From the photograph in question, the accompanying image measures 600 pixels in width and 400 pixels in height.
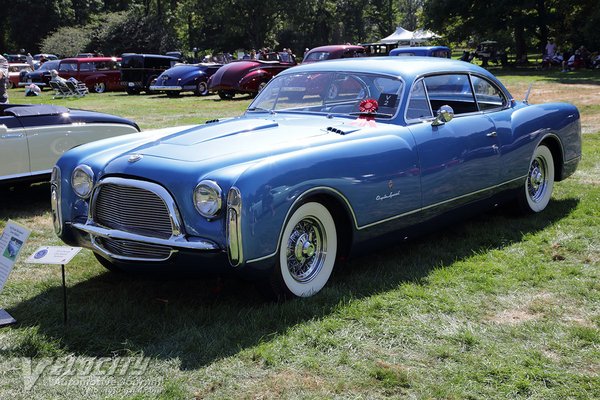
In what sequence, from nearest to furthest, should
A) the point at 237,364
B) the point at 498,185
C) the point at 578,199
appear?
the point at 237,364 < the point at 498,185 < the point at 578,199

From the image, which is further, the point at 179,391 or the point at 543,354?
the point at 543,354

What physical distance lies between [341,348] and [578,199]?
13.9ft

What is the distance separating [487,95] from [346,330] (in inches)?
124

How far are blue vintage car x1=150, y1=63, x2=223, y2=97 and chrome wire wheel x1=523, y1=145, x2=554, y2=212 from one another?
18.3 m

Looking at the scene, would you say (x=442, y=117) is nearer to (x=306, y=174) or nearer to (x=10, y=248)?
A: (x=306, y=174)

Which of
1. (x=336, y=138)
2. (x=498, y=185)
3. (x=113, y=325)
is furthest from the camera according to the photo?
(x=498, y=185)

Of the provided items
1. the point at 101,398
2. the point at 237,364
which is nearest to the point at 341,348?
the point at 237,364

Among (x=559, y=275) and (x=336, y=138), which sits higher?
(x=336, y=138)

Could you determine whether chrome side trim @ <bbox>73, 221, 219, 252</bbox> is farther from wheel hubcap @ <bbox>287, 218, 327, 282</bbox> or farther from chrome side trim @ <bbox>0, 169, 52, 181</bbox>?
chrome side trim @ <bbox>0, 169, 52, 181</bbox>

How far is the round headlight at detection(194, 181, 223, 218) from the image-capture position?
12.4 ft

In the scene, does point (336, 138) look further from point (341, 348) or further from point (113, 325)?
point (113, 325)

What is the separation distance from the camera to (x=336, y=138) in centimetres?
453

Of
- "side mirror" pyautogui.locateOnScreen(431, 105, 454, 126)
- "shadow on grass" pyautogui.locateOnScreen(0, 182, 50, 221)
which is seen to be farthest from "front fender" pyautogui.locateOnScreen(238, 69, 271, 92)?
"side mirror" pyautogui.locateOnScreen(431, 105, 454, 126)

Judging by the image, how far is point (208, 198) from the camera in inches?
151
